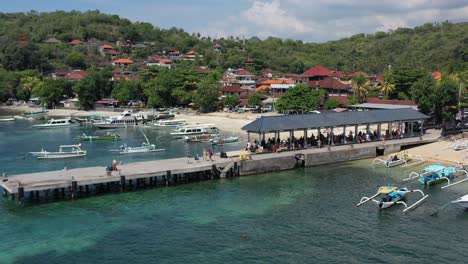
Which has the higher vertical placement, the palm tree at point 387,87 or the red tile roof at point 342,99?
the palm tree at point 387,87

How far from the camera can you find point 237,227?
1293 inches

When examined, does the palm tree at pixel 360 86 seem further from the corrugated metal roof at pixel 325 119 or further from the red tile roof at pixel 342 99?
the corrugated metal roof at pixel 325 119

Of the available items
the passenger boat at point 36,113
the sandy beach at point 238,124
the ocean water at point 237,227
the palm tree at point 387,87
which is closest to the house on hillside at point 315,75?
the sandy beach at point 238,124

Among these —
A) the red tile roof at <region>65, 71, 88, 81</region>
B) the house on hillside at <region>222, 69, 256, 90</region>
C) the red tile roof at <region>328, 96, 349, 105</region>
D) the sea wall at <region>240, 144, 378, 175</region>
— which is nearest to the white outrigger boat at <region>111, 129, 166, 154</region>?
the sea wall at <region>240, 144, 378, 175</region>

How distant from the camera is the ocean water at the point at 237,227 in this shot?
2831 centimetres

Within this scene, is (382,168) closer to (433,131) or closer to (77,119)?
(433,131)

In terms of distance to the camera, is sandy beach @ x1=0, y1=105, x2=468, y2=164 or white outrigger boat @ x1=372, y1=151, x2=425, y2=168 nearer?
white outrigger boat @ x1=372, y1=151, x2=425, y2=168

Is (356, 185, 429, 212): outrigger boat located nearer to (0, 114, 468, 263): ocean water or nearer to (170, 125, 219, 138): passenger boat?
(0, 114, 468, 263): ocean water

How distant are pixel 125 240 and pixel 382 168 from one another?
3018cm

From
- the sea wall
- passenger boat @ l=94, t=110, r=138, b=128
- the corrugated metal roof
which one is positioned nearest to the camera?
the sea wall

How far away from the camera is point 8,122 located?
101 m

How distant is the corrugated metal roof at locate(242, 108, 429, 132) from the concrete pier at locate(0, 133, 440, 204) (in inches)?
111

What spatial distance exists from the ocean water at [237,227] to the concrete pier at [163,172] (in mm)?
1346

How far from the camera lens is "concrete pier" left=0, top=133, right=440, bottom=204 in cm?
3947
